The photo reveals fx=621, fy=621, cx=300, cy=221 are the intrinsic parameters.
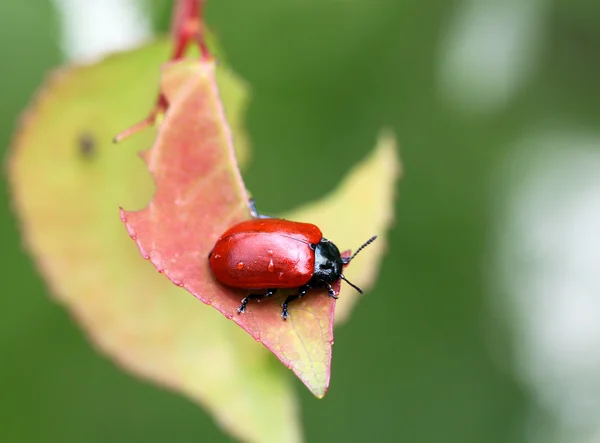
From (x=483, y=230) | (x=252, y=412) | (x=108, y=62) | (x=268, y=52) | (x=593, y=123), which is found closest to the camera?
(x=252, y=412)

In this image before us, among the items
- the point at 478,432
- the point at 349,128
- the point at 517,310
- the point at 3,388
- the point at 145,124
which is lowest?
the point at 478,432

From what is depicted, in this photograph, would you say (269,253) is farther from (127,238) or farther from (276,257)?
(127,238)

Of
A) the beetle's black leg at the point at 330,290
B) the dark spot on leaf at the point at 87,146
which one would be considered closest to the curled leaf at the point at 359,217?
the beetle's black leg at the point at 330,290

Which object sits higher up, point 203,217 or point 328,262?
point 203,217

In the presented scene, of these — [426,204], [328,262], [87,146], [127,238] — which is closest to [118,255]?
[127,238]

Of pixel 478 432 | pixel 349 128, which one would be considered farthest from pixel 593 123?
pixel 478 432

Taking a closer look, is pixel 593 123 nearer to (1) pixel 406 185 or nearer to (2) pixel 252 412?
(1) pixel 406 185

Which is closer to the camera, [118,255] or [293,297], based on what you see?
[293,297]

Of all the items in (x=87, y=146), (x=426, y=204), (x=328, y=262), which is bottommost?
(x=426, y=204)
